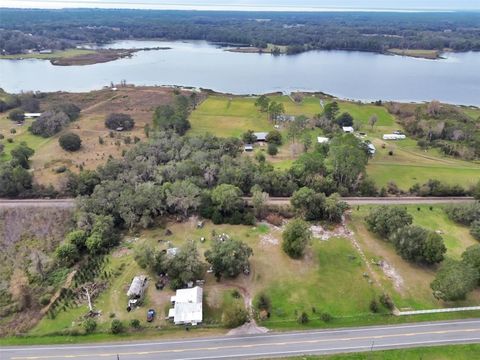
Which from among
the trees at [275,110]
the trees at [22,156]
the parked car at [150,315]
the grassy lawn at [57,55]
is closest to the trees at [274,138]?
the trees at [275,110]

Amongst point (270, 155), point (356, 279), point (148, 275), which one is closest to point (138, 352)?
point (148, 275)

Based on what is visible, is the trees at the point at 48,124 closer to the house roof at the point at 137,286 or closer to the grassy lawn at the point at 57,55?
the house roof at the point at 137,286

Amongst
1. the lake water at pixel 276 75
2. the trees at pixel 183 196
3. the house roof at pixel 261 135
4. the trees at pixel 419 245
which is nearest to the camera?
the trees at pixel 419 245

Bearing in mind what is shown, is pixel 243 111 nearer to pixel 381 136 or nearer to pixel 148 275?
pixel 381 136

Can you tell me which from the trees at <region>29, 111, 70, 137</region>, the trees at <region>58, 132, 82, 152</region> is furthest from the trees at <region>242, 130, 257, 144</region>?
the trees at <region>29, 111, 70, 137</region>

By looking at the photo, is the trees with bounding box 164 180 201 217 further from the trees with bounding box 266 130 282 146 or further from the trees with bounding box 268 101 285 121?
the trees with bounding box 268 101 285 121
